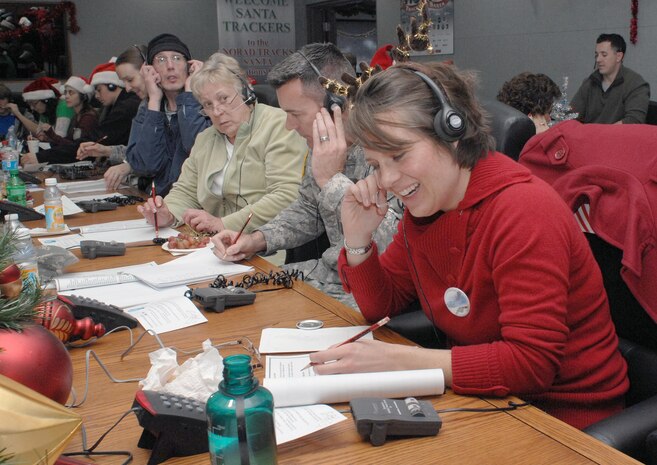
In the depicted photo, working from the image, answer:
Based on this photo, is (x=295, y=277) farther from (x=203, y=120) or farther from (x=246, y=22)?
(x=246, y=22)

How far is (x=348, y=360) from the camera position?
1.11m

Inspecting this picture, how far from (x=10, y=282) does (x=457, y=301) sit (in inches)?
31.1

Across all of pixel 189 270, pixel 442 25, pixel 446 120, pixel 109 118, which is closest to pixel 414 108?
pixel 446 120

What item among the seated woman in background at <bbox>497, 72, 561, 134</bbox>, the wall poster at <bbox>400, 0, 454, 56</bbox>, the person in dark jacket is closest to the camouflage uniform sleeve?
the seated woman in background at <bbox>497, 72, 561, 134</bbox>

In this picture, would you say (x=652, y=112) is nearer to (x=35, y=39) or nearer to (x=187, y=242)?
(x=187, y=242)

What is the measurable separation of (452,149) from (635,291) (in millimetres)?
450

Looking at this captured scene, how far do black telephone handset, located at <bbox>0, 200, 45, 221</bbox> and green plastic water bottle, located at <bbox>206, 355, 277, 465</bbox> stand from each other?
7.45ft

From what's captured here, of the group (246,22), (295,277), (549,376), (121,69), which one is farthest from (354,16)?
(549,376)

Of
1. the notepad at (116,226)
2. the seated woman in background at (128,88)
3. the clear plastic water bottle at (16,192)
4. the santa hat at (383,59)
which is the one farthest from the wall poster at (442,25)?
the santa hat at (383,59)

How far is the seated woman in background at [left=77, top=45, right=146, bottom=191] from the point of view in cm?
355

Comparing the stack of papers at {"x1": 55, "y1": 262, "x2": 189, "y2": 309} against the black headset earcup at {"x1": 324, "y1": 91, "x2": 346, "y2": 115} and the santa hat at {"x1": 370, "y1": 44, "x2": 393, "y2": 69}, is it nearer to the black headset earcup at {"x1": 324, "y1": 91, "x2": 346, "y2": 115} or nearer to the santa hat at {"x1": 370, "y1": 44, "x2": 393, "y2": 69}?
the black headset earcup at {"x1": 324, "y1": 91, "x2": 346, "y2": 115}

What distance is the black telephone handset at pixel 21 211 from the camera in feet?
8.92

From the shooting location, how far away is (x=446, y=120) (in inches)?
47.0

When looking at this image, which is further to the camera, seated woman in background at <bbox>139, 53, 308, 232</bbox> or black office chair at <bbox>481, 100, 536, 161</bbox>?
seated woman in background at <bbox>139, 53, 308, 232</bbox>
